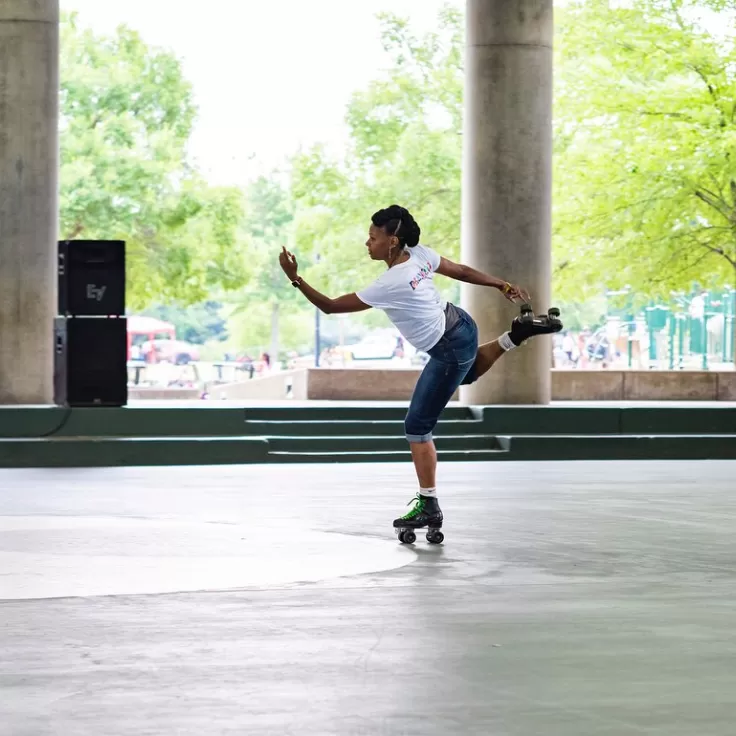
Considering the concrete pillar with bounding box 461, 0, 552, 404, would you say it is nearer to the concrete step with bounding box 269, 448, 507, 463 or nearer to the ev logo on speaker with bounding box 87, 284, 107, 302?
the concrete step with bounding box 269, 448, 507, 463

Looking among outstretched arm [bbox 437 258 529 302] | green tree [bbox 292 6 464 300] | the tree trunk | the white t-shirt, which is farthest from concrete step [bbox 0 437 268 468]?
the tree trunk

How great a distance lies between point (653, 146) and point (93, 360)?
12.3 meters

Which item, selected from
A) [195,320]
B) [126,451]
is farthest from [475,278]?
[195,320]

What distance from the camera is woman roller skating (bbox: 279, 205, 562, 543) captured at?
8453mm

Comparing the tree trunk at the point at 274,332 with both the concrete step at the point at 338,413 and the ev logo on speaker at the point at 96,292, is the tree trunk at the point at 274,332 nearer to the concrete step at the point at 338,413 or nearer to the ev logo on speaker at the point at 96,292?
the concrete step at the point at 338,413

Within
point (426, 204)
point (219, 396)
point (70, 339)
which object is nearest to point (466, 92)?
point (70, 339)

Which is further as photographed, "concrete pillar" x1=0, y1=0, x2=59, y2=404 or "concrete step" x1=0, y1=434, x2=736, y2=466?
"concrete pillar" x1=0, y1=0, x2=59, y2=404

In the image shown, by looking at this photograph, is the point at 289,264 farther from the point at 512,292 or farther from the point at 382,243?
the point at 512,292

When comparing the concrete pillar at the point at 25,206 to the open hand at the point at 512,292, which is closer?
the open hand at the point at 512,292

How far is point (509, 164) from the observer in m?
18.5

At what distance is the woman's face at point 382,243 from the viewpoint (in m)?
8.60

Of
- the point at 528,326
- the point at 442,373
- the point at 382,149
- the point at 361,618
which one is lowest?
the point at 361,618

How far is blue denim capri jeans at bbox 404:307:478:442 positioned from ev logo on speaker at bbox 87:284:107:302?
7662 millimetres

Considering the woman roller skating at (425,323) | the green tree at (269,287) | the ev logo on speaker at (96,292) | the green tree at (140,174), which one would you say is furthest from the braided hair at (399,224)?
the green tree at (269,287)
